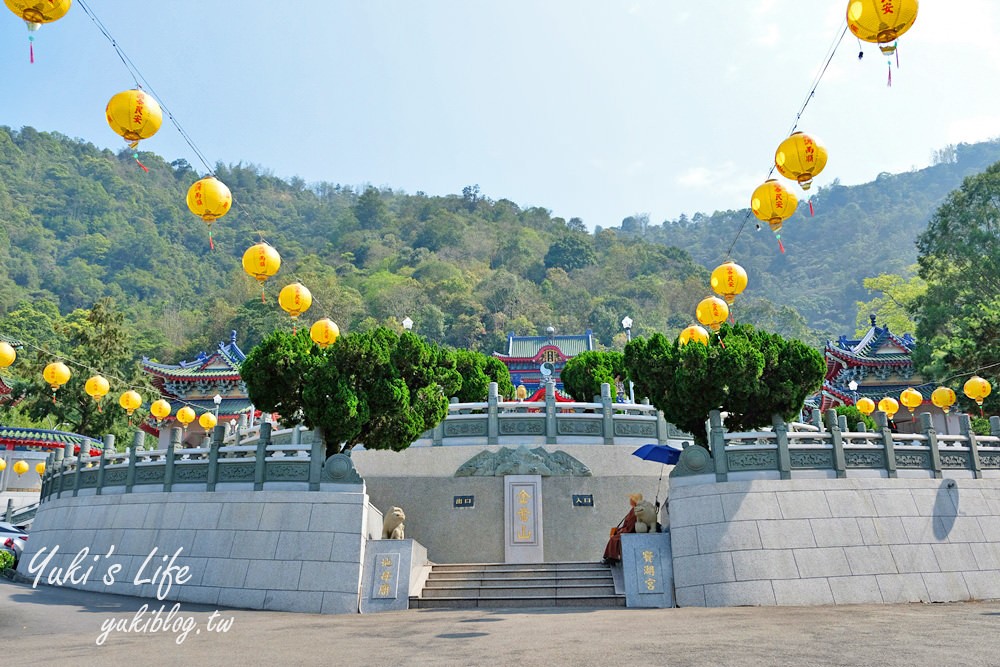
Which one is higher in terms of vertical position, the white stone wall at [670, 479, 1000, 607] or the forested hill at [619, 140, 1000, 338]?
the forested hill at [619, 140, 1000, 338]

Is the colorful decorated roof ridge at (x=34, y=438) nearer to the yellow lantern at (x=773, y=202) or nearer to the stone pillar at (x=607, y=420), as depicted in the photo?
the stone pillar at (x=607, y=420)

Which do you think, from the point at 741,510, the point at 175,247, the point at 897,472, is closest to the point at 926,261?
the point at 897,472

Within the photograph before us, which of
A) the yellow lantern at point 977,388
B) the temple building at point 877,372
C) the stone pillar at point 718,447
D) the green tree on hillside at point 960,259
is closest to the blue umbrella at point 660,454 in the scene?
the stone pillar at point 718,447

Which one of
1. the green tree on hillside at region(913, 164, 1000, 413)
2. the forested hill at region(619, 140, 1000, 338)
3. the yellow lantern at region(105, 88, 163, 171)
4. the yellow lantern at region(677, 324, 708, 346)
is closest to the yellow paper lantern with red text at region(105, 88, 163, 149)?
the yellow lantern at region(105, 88, 163, 171)

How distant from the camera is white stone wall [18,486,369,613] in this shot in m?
10.9

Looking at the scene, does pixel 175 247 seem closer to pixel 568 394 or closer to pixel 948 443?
pixel 568 394

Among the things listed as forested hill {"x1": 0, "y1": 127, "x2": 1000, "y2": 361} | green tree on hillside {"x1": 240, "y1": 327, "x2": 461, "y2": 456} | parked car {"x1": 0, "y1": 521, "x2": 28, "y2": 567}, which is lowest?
parked car {"x1": 0, "y1": 521, "x2": 28, "y2": 567}

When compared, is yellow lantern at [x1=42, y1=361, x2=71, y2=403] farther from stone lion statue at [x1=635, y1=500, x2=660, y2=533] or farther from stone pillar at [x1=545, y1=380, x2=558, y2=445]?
stone lion statue at [x1=635, y1=500, x2=660, y2=533]

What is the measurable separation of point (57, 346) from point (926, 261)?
2048 inches

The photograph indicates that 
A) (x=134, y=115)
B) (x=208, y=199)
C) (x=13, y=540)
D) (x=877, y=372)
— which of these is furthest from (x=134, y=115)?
(x=877, y=372)

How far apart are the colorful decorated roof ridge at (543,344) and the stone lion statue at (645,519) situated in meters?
34.8

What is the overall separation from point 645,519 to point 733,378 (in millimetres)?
2721

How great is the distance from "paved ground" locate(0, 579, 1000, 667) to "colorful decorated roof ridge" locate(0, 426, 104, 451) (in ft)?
54.5

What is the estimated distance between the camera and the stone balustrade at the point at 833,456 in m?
11.5
